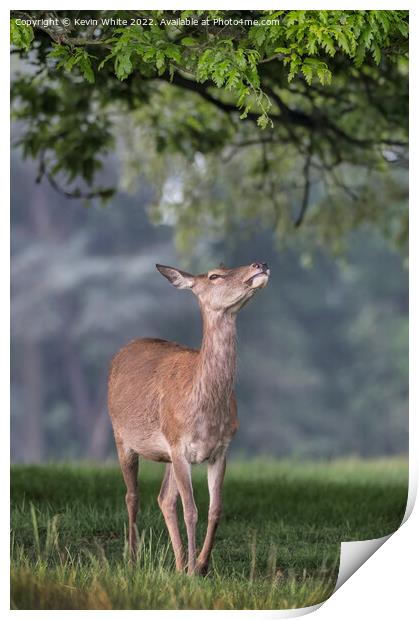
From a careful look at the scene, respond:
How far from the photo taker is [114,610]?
5.85m

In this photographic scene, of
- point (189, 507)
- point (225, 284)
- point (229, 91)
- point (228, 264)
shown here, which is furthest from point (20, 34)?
point (228, 264)

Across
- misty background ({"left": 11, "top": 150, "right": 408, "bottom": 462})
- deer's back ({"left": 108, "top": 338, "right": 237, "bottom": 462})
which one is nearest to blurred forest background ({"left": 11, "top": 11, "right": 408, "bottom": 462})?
misty background ({"left": 11, "top": 150, "right": 408, "bottom": 462})

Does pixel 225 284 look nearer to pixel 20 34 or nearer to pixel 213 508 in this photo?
pixel 213 508

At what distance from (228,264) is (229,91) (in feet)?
35.6

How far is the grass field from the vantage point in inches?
233

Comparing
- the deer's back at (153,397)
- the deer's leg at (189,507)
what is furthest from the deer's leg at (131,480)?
the deer's leg at (189,507)

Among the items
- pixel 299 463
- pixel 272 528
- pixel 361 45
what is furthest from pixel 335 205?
pixel 361 45

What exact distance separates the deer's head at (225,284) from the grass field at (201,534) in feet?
4.20

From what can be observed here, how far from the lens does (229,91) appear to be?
22.1ft

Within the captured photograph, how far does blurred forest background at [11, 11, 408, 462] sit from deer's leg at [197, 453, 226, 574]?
18.7 ft

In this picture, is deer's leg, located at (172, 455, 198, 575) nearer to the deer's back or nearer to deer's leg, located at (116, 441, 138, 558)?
the deer's back

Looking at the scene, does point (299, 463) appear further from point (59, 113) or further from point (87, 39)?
point (87, 39)

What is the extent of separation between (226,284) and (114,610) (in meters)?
1.69

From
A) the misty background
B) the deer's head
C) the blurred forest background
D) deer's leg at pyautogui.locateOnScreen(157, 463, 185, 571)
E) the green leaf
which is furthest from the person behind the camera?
the misty background
